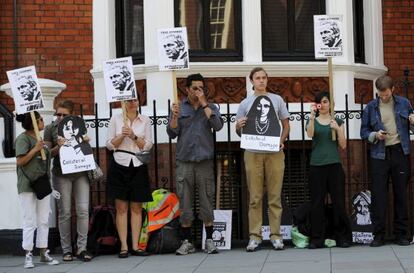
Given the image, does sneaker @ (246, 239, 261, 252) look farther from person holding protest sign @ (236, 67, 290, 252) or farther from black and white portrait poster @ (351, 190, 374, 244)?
black and white portrait poster @ (351, 190, 374, 244)

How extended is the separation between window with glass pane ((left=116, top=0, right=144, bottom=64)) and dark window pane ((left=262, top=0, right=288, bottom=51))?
1732 mm

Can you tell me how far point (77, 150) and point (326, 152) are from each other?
2846 mm

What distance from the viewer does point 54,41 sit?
11.7 meters

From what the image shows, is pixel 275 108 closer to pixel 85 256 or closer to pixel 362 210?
pixel 362 210

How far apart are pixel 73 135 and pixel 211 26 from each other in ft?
9.67

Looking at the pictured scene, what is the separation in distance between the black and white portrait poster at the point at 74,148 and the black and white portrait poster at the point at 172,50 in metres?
1.18

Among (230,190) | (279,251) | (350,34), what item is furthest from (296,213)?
(350,34)

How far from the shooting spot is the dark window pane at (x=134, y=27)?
37.9 ft

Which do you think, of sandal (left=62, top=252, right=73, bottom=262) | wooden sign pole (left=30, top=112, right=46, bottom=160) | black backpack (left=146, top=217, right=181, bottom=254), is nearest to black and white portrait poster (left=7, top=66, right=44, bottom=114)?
wooden sign pole (left=30, top=112, right=46, bottom=160)

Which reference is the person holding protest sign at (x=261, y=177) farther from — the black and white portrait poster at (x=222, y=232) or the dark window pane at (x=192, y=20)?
the dark window pane at (x=192, y=20)

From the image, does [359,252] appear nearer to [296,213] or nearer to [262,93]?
[296,213]

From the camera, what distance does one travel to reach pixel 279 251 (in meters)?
9.38

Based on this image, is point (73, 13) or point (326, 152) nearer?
point (326, 152)

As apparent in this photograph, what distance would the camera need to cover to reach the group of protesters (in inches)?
368
